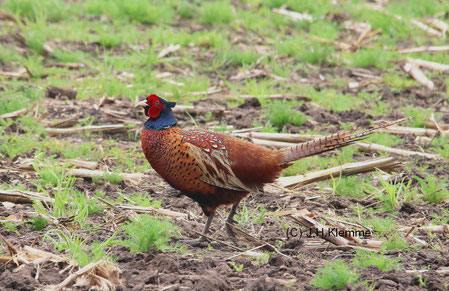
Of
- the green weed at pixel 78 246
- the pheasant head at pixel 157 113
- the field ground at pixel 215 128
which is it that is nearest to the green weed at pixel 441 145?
the field ground at pixel 215 128

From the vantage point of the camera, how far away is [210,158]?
491 cm

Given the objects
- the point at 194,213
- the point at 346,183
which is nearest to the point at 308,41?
the point at 346,183

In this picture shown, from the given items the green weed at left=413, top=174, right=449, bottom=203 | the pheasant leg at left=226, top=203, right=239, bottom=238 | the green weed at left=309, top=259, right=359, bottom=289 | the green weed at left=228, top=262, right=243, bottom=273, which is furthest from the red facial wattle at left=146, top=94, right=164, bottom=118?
the green weed at left=413, top=174, right=449, bottom=203

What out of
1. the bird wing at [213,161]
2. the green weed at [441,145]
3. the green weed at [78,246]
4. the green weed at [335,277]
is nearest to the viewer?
the green weed at [335,277]

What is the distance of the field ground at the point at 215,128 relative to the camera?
4133 mm

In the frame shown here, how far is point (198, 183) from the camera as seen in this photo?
→ 489 centimetres

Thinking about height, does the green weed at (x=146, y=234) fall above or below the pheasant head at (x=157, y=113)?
below

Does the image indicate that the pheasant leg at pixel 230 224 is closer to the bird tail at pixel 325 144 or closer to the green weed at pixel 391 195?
the bird tail at pixel 325 144

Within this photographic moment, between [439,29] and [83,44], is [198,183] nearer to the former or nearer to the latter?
[83,44]

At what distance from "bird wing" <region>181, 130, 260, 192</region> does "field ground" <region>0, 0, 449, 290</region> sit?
1.37 ft

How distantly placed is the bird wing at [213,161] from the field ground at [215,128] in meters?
0.42

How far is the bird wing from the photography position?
4.88 metres

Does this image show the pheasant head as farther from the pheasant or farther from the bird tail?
the bird tail

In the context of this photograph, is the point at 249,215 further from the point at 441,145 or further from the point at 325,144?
the point at 441,145
